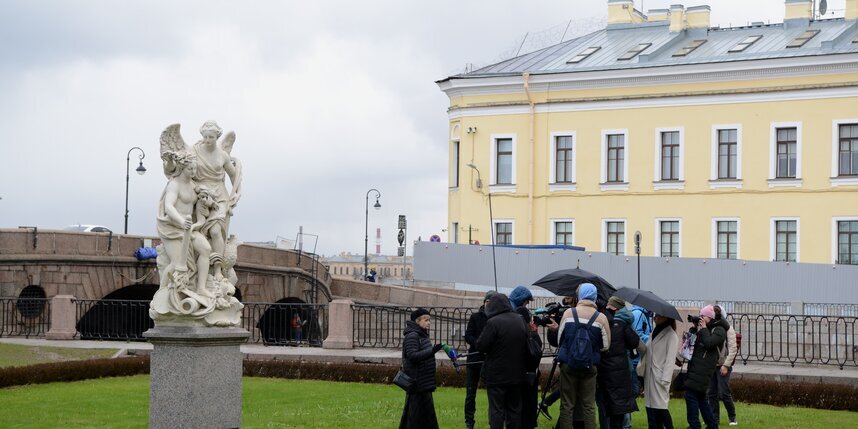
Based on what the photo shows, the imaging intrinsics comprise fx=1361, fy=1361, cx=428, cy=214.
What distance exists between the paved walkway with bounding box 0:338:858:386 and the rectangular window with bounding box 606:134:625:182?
24048 mm

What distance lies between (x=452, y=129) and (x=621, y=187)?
23.7ft

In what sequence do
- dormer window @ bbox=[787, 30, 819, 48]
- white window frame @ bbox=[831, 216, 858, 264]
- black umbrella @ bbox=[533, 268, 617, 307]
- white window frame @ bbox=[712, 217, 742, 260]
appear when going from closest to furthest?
black umbrella @ bbox=[533, 268, 617, 307]
white window frame @ bbox=[831, 216, 858, 264]
dormer window @ bbox=[787, 30, 819, 48]
white window frame @ bbox=[712, 217, 742, 260]

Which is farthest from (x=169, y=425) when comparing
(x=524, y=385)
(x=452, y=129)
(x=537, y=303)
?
(x=452, y=129)

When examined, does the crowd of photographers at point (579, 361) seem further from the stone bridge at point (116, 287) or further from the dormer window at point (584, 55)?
the dormer window at point (584, 55)

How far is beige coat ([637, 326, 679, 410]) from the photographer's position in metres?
15.3

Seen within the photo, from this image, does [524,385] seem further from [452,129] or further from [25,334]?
[452,129]

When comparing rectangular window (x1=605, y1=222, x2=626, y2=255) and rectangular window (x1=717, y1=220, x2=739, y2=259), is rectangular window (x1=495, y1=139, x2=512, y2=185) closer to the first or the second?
rectangular window (x1=605, y1=222, x2=626, y2=255)

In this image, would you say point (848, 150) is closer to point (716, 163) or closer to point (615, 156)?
point (716, 163)

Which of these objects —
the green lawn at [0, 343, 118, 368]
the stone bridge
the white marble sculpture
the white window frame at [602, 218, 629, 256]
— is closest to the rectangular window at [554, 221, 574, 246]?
the white window frame at [602, 218, 629, 256]

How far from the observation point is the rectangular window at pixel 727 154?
47406 millimetres

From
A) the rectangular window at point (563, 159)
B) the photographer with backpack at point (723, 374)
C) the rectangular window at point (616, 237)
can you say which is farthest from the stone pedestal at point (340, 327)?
the rectangular window at point (563, 159)

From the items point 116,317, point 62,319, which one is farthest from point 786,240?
point 62,319

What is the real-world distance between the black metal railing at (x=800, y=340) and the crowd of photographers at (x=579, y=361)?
9067 millimetres

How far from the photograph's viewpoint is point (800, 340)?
27078 mm
